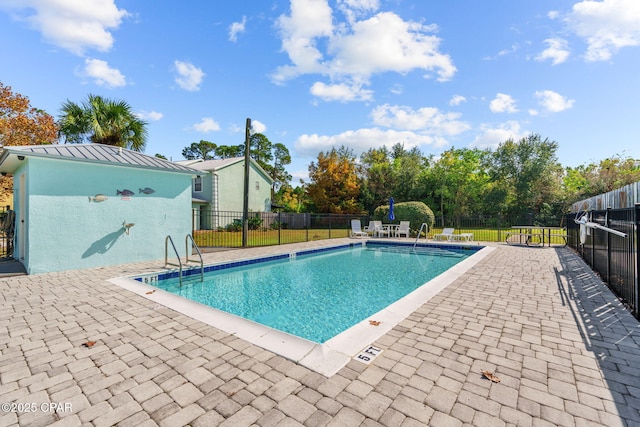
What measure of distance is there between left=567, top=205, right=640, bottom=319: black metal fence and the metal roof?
9.99 meters

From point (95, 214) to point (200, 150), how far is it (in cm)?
4101

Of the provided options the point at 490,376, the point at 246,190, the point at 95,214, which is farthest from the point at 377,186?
the point at 490,376

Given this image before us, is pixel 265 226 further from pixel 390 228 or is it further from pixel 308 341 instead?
pixel 308 341

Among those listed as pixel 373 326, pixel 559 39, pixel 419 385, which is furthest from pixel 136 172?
pixel 559 39

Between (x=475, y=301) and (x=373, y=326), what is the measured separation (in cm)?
212

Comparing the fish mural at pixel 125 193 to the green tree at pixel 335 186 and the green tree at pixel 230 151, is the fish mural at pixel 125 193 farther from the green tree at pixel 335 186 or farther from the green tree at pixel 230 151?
the green tree at pixel 230 151

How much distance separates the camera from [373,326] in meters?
3.46

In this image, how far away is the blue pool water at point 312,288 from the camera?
485cm

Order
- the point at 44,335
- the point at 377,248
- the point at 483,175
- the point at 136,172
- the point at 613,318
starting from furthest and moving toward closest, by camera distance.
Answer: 1. the point at 483,175
2. the point at 377,248
3. the point at 136,172
4. the point at 613,318
5. the point at 44,335

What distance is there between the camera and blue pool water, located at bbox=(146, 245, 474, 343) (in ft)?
15.9

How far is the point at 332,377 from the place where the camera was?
7.82 ft

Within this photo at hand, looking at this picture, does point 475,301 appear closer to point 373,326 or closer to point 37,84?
point 373,326

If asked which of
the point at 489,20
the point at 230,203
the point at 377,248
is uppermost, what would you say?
the point at 489,20

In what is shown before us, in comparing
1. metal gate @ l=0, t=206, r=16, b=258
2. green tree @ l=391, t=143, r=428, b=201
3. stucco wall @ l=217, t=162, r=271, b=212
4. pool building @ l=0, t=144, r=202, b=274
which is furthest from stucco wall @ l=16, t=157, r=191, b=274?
green tree @ l=391, t=143, r=428, b=201
